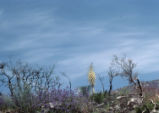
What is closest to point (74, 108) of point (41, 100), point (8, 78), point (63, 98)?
point (63, 98)

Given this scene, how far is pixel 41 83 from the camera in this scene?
12.3 m

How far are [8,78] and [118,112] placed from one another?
6376mm

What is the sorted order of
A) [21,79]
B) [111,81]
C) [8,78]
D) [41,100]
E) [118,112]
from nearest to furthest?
[118,112] → [41,100] → [21,79] → [8,78] → [111,81]

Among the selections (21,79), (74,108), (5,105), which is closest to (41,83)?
(21,79)

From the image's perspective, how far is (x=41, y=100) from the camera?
10.8 metres

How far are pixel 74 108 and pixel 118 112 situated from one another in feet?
4.97

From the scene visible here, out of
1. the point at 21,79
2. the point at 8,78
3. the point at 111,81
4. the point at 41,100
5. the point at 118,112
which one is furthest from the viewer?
the point at 111,81

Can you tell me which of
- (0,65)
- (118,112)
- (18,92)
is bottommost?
(118,112)

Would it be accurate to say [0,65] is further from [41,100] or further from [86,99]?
[86,99]

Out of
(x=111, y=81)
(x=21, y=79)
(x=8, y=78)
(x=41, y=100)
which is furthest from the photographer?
(x=111, y=81)

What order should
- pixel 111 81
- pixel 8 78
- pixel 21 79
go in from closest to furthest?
1. pixel 21 79
2. pixel 8 78
3. pixel 111 81

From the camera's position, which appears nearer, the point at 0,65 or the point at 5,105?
the point at 5,105

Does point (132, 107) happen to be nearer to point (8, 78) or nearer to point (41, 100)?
point (41, 100)

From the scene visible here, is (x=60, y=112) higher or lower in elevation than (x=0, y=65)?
lower
